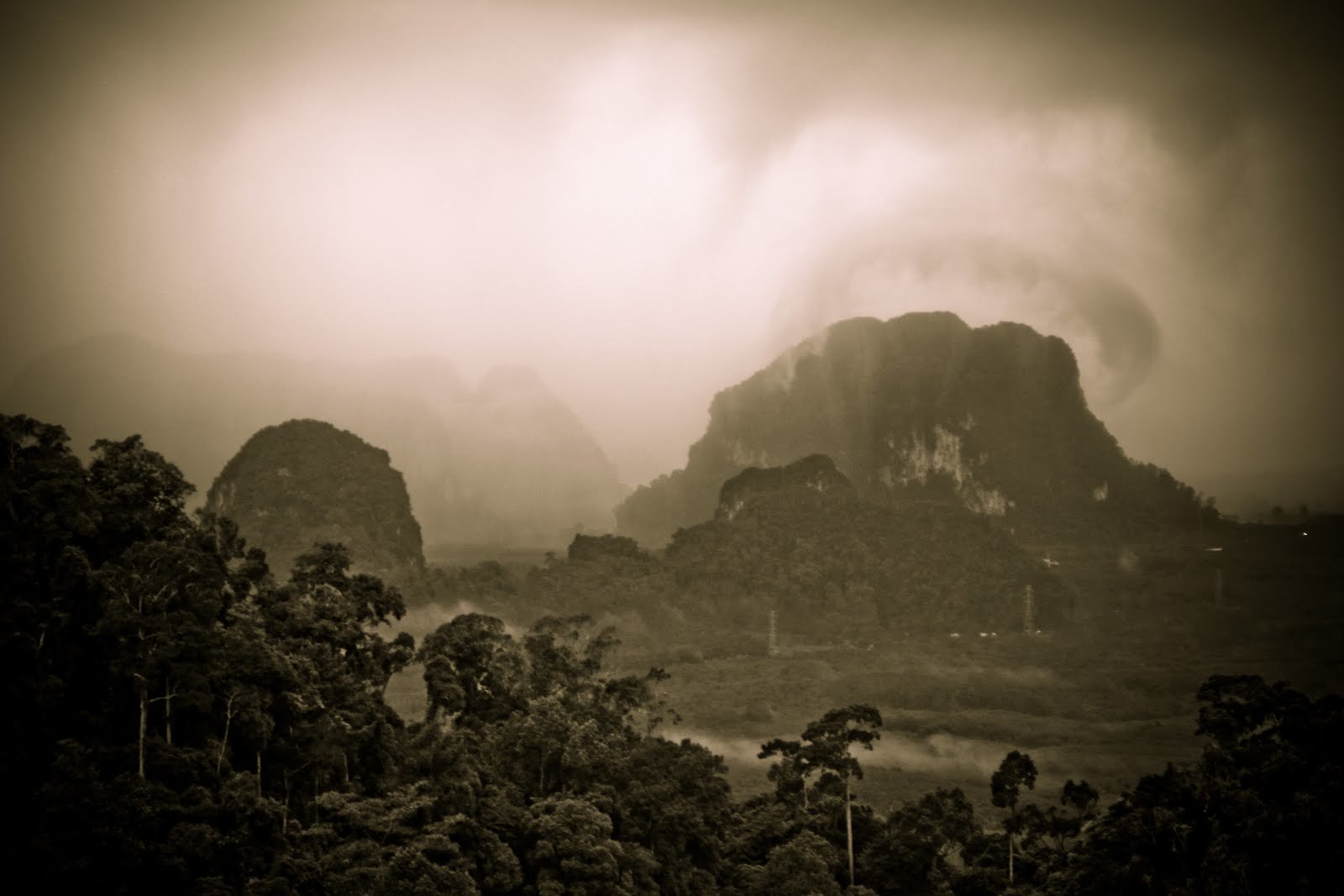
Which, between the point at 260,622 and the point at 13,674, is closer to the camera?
the point at 13,674

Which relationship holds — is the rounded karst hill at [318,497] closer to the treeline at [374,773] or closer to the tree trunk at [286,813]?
the treeline at [374,773]

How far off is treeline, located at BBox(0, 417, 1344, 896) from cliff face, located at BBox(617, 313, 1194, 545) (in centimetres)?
6174

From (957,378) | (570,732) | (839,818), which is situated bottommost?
(839,818)

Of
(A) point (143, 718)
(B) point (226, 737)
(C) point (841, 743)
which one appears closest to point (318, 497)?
(C) point (841, 743)

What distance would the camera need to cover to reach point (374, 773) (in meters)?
27.3

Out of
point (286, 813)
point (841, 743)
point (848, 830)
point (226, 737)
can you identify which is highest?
point (226, 737)

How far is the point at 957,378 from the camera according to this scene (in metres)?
95.4

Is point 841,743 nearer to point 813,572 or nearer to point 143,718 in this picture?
point 143,718

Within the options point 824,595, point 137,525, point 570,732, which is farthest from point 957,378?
point 137,525

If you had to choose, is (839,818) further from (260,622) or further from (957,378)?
(957,378)

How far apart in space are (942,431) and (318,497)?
170 feet

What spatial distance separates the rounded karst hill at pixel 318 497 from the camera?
204 feet

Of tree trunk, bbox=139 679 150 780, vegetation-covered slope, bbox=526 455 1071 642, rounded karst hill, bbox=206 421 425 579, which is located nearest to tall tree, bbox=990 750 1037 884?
tree trunk, bbox=139 679 150 780

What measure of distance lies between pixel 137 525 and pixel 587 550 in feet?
169
